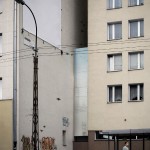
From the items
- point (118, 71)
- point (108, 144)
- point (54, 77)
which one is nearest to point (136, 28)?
point (118, 71)

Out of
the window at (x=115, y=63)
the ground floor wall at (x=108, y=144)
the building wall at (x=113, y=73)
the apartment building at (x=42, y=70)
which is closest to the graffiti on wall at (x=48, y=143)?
the apartment building at (x=42, y=70)

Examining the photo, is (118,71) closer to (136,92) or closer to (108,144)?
(136,92)

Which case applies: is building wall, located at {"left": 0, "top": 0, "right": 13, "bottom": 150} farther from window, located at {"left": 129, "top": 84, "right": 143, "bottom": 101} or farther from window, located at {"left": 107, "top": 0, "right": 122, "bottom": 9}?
window, located at {"left": 129, "top": 84, "right": 143, "bottom": 101}

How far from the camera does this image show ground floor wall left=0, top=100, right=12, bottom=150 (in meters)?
32.7

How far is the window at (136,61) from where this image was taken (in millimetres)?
37812

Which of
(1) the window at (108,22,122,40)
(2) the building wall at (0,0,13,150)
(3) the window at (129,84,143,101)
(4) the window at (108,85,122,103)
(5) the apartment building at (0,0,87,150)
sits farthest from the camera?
(1) the window at (108,22,122,40)

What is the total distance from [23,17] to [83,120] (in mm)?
10695

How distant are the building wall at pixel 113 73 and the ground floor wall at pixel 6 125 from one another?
26.3 feet

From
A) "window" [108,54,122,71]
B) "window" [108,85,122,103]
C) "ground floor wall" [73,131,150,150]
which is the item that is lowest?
"ground floor wall" [73,131,150,150]

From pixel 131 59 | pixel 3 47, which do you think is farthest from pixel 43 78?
pixel 131 59

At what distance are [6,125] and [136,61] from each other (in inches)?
453

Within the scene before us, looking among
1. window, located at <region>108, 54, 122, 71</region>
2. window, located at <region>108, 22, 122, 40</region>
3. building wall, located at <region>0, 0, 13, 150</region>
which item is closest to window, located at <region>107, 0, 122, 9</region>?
window, located at <region>108, 22, 122, 40</region>

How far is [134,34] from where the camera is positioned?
3828 cm

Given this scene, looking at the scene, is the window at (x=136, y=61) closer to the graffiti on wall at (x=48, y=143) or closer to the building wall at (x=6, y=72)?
the graffiti on wall at (x=48, y=143)
